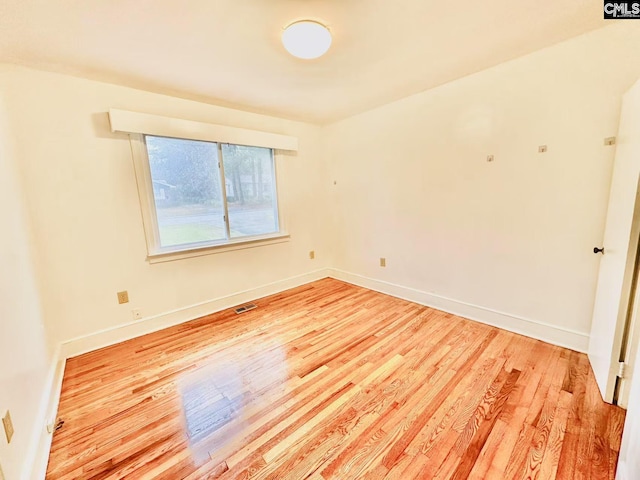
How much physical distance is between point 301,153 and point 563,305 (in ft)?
10.9

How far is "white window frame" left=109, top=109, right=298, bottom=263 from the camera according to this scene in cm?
238

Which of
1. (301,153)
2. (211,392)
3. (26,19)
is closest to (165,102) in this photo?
(26,19)

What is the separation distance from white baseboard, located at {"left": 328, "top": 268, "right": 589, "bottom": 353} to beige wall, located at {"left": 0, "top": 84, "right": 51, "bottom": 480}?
3169mm

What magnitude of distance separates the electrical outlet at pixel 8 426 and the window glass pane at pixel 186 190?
5.91 feet

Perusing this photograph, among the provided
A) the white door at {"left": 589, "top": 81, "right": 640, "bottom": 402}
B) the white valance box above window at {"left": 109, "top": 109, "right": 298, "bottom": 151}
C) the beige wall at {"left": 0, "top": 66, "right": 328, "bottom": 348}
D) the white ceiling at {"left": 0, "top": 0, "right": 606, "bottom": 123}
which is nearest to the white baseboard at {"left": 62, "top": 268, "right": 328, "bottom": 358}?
the beige wall at {"left": 0, "top": 66, "right": 328, "bottom": 348}

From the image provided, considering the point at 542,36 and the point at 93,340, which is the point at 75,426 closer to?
the point at 93,340

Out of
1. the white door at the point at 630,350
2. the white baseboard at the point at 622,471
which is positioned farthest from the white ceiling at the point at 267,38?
the white baseboard at the point at 622,471

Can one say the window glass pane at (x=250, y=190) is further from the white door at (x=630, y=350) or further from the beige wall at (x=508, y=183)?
the white door at (x=630, y=350)

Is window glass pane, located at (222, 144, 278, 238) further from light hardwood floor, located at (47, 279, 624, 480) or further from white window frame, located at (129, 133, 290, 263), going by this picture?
light hardwood floor, located at (47, 279, 624, 480)

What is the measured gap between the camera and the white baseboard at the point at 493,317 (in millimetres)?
2127

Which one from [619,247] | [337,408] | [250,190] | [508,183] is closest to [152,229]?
[250,190]

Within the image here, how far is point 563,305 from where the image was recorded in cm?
215

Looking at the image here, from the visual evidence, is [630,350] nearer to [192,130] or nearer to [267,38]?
[267,38]

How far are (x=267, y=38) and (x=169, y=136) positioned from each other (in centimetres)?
144
